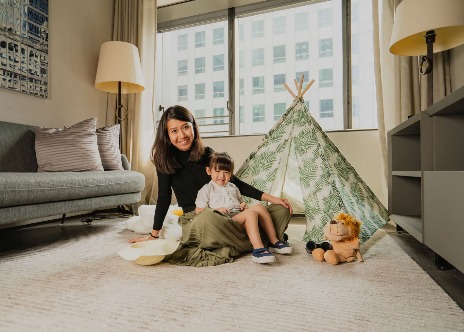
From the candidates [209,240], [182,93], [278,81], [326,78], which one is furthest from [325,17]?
[209,240]

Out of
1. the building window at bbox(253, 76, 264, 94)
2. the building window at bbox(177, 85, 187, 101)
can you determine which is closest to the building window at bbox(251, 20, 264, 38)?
the building window at bbox(253, 76, 264, 94)

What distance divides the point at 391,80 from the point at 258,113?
129 cm

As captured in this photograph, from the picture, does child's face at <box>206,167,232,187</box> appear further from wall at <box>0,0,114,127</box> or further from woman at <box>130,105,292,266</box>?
wall at <box>0,0,114,127</box>

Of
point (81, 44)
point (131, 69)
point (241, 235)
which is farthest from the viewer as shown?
point (81, 44)

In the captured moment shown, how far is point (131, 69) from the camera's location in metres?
2.89

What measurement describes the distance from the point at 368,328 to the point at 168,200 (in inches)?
41.8

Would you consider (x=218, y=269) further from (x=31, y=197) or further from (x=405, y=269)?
(x=31, y=197)

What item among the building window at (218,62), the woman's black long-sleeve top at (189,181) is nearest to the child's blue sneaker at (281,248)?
the woman's black long-sleeve top at (189,181)

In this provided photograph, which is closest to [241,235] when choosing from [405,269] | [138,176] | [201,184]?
[201,184]

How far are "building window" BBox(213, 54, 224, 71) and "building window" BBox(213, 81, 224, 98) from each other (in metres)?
0.16

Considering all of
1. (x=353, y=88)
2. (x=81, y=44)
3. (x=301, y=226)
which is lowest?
(x=301, y=226)

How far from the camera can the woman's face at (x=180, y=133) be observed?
5.15 feet

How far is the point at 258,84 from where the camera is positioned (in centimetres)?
339

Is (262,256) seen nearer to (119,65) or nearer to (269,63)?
(119,65)
